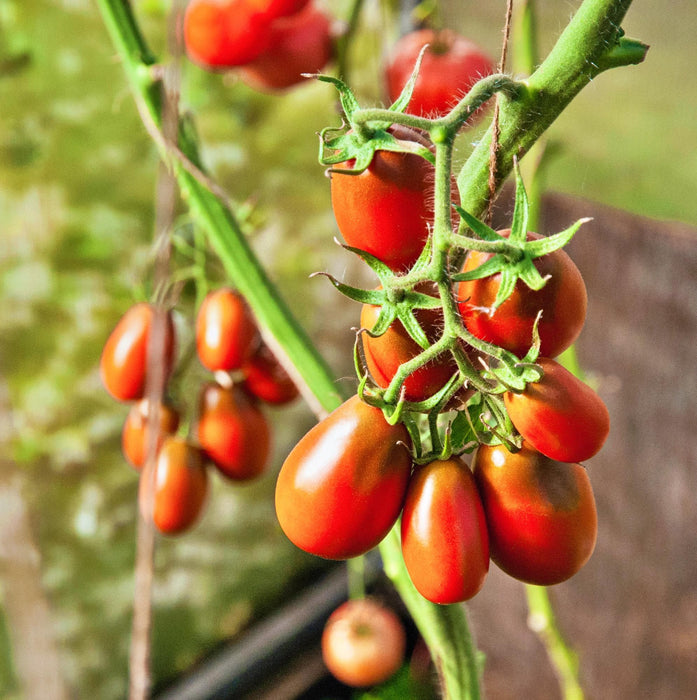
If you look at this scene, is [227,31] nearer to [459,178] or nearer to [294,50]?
[294,50]

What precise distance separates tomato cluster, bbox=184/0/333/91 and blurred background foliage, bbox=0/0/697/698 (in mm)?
99

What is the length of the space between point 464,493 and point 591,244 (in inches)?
24.3

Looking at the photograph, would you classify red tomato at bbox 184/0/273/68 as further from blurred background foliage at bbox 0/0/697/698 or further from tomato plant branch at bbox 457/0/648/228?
tomato plant branch at bbox 457/0/648/228

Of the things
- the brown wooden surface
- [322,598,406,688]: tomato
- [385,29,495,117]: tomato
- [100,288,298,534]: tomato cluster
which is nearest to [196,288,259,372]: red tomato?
[100,288,298,534]: tomato cluster

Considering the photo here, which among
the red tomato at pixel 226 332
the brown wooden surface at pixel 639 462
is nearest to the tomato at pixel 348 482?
the red tomato at pixel 226 332

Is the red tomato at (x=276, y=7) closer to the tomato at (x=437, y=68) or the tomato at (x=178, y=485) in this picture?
the tomato at (x=437, y=68)

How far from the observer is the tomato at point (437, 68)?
46cm

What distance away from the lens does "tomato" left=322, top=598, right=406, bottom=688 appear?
2.85 ft

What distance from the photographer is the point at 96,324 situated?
89 centimetres

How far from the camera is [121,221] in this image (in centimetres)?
90

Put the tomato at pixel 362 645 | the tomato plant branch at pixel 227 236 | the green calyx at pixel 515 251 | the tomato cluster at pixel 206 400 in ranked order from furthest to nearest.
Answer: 1. the tomato at pixel 362 645
2. the tomato cluster at pixel 206 400
3. the tomato plant branch at pixel 227 236
4. the green calyx at pixel 515 251

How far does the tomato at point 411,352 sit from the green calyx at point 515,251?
0.10ft

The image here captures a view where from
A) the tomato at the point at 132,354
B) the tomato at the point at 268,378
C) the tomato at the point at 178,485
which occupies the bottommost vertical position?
the tomato at the point at 178,485

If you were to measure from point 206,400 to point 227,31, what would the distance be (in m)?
0.28
